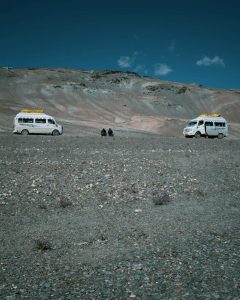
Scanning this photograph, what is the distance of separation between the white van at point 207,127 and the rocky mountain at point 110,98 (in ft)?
87.6

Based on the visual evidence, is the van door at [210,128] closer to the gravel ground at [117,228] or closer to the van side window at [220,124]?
the van side window at [220,124]

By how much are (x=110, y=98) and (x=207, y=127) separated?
63.8 meters

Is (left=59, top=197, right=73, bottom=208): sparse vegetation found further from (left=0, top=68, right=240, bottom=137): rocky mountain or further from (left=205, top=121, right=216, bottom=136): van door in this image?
(left=0, top=68, right=240, bottom=137): rocky mountain

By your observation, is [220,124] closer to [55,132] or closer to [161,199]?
[55,132]

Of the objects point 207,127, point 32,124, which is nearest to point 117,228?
point 32,124

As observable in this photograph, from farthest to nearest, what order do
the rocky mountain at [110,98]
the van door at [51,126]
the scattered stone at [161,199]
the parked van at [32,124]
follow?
the rocky mountain at [110,98]
the van door at [51,126]
the parked van at [32,124]
the scattered stone at [161,199]

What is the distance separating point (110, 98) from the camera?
100 meters

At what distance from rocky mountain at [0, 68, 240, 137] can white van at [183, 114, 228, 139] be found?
26687 millimetres

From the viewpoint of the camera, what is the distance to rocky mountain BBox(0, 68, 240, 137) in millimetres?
81375

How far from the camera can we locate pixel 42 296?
235 inches

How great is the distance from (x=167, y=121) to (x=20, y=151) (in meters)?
47.2

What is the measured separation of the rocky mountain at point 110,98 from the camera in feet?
267

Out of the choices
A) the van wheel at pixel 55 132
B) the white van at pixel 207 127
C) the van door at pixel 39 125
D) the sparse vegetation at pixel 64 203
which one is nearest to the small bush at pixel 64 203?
the sparse vegetation at pixel 64 203

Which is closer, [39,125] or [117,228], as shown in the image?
[117,228]
